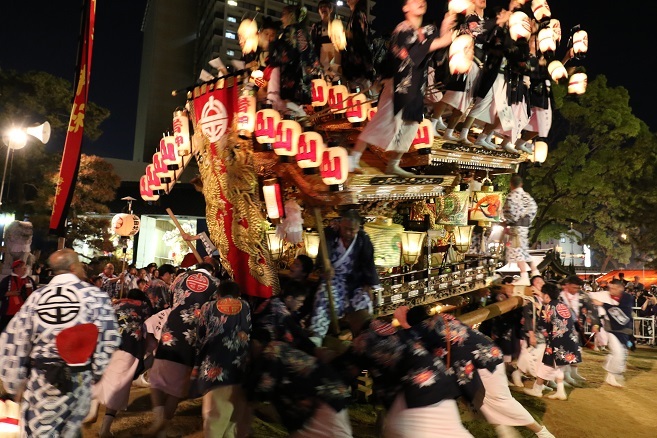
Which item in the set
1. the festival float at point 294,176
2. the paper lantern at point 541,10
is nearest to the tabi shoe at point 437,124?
the festival float at point 294,176

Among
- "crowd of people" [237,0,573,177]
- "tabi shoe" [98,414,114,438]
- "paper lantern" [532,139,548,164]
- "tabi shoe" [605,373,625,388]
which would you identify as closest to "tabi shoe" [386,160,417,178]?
"crowd of people" [237,0,573,177]

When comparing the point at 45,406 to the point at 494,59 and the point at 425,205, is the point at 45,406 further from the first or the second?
the point at 425,205

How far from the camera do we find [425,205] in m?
10.1

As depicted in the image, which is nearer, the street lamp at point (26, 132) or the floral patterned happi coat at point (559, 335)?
the floral patterned happi coat at point (559, 335)

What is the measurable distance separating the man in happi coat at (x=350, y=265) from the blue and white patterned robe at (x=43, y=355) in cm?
274

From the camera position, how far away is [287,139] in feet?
21.1

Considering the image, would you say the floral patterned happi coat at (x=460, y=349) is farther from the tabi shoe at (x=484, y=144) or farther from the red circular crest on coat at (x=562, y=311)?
the tabi shoe at (x=484, y=144)

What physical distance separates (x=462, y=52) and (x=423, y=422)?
4.64 metres

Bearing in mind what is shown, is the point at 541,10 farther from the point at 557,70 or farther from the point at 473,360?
the point at 473,360

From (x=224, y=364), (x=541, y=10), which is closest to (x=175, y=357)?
(x=224, y=364)

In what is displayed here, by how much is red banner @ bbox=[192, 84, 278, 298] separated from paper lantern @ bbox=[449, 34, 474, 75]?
3.20 m

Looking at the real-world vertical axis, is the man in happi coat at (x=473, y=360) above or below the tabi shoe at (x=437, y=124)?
below

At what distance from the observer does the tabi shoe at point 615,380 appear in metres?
8.54

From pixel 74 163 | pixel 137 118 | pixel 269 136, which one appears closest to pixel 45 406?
pixel 74 163
